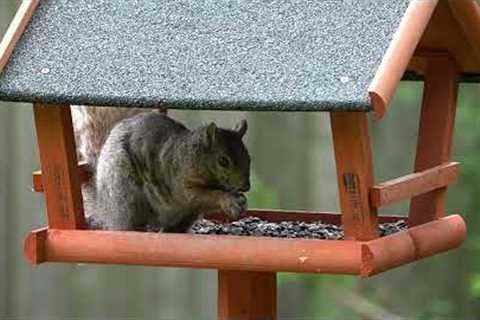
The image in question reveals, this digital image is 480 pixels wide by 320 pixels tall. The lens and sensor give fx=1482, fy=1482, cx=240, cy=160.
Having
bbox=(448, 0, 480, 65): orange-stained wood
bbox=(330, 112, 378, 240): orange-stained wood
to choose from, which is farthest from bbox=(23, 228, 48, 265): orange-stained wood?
bbox=(448, 0, 480, 65): orange-stained wood

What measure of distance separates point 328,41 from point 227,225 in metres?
0.58

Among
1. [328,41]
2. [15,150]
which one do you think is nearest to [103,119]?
[328,41]

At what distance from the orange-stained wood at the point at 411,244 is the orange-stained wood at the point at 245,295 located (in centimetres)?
26

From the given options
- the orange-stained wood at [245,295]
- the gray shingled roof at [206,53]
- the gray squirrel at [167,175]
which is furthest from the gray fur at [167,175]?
the gray shingled roof at [206,53]

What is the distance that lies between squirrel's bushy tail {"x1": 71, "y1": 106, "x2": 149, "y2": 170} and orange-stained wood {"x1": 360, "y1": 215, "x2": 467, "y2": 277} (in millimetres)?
635

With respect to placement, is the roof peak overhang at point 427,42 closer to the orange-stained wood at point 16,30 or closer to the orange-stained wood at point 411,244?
the orange-stained wood at point 411,244

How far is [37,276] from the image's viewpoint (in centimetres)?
454

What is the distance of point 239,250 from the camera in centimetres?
225

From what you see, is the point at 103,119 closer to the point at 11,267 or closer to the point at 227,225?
the point at 227,225

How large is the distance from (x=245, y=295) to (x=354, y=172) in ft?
1.21

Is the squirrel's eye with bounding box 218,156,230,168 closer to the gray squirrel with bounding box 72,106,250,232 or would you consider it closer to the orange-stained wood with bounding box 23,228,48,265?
the gray squirrel with bounding box 72,106,250,232

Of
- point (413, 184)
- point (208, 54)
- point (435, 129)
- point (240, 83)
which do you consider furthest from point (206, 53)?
point (435, 129)

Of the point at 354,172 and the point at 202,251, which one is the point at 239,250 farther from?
the point at 354,172

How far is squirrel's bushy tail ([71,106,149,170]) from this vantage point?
8.97ft
